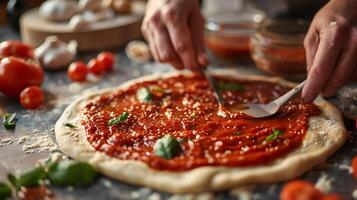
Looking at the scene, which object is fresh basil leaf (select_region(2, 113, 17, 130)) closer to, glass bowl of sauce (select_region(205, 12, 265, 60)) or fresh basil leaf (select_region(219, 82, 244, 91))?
fresh basil leaf (select_region(219, 82, 244, 91))

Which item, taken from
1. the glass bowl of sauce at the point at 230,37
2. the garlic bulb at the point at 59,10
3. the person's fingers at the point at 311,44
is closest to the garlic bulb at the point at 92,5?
the garlic bulb at the point at 59,10

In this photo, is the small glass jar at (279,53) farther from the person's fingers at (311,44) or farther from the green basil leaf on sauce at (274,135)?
the green basil leaf on sauce at (274,135)

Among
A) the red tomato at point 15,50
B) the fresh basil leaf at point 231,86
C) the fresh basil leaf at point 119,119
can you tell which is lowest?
the fresh basil leaf at point 231,86

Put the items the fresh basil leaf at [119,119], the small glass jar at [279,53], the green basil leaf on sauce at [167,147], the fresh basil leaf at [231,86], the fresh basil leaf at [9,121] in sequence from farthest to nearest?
the small glass jar at [279,53], the fresh basil leaf at [231,86], the fresh basil leaf at [9,121], the fresh basil leaf at [119,119], the green basil leaf on sauce at [167,147]

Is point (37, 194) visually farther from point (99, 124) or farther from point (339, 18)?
point (339, 18)

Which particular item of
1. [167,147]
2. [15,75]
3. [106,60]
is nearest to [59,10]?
[106,60]

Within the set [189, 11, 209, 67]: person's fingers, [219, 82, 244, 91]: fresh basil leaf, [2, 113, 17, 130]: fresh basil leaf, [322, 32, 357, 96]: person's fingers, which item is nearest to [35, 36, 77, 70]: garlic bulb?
[2, 113, 17, 130]: fresh basil leaf
